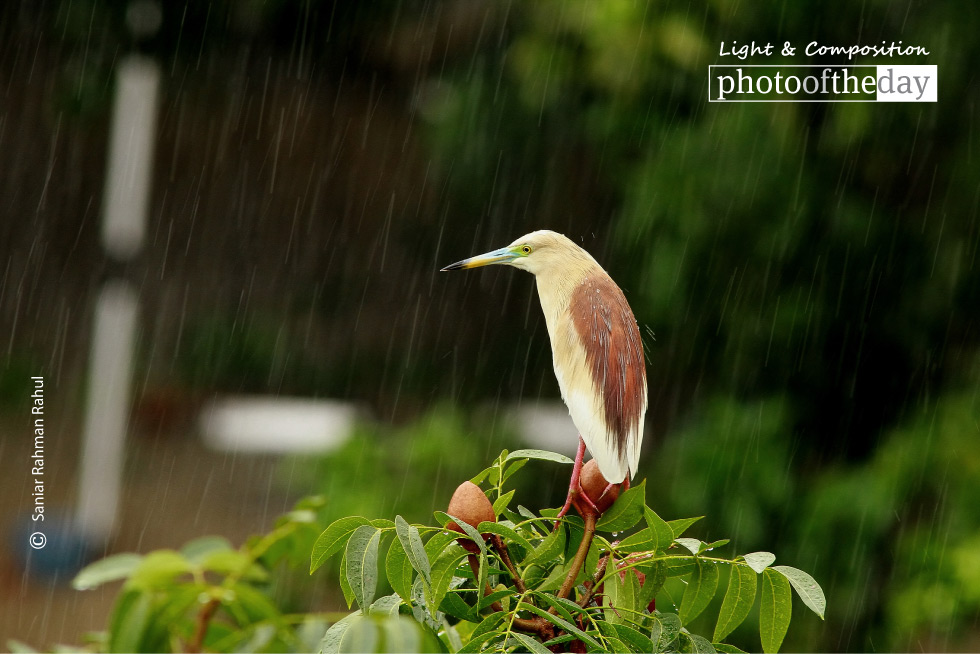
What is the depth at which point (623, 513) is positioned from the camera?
44cm

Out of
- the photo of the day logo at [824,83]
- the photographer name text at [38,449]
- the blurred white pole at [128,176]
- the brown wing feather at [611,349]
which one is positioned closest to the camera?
the brown wing feather at [611,349]

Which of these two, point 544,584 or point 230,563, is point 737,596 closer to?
point 544,584

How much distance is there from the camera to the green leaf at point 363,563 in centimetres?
38

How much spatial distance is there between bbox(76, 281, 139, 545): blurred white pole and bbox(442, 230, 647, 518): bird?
161 cm

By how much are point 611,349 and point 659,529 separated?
11 centimetres

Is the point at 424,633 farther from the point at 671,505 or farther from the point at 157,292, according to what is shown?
the point at 157,292

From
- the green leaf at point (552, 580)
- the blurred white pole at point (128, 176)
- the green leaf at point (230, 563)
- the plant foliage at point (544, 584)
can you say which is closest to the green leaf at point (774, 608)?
the plant foliage at point (544, 584)

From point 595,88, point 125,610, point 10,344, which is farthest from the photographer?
point 10,344

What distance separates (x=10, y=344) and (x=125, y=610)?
5.84 feet

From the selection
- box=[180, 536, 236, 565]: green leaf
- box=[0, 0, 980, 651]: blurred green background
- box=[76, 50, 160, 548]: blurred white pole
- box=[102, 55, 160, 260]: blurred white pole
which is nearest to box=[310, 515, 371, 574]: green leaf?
box=[180, 536, 236, 565]: green leaf

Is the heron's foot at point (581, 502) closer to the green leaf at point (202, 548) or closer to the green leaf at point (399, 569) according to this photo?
the green leaf at point (399, 569)

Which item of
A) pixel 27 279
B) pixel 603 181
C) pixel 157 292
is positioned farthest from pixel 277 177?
pixel 603 181

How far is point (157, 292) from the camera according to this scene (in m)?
2.11

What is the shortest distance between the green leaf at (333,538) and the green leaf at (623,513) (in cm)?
12
